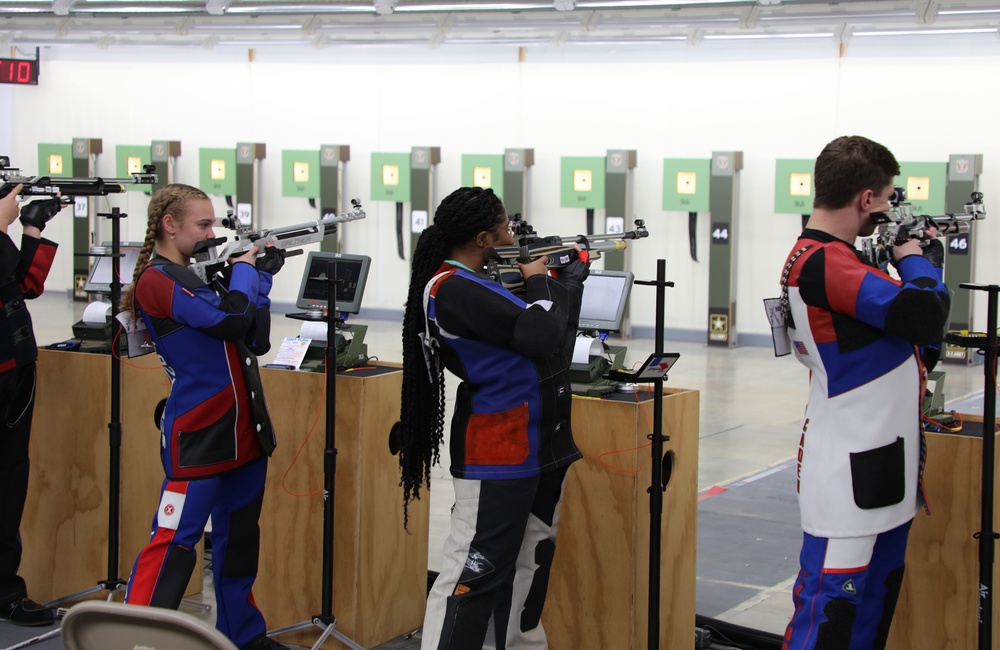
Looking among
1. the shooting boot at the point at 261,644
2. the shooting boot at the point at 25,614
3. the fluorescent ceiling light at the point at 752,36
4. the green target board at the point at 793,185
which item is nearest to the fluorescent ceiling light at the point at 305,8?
the fluorescent ceiling light at the point at 752,36

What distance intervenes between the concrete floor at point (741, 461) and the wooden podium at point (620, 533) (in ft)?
1.33

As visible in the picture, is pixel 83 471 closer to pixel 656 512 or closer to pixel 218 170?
pixel 656 512

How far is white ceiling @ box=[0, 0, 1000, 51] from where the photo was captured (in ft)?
27.1

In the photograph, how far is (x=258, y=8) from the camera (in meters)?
9.16

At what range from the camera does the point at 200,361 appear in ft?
9.73

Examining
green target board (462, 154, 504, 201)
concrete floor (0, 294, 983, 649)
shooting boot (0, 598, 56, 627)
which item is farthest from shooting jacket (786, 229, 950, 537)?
green target board (462, 154, 504, 201)

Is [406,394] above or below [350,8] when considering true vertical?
below

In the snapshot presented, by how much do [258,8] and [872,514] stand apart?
26.1 feet

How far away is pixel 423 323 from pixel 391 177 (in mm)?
8496

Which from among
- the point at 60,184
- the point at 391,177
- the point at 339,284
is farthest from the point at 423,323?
the point at 391,177

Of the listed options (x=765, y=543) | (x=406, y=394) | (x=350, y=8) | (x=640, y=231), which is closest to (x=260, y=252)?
(x=406, y=394)

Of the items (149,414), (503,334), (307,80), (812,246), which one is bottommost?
(149,414)

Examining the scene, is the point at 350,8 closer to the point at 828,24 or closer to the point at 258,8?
the point at 258,8

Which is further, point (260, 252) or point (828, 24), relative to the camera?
point (828, 24)
